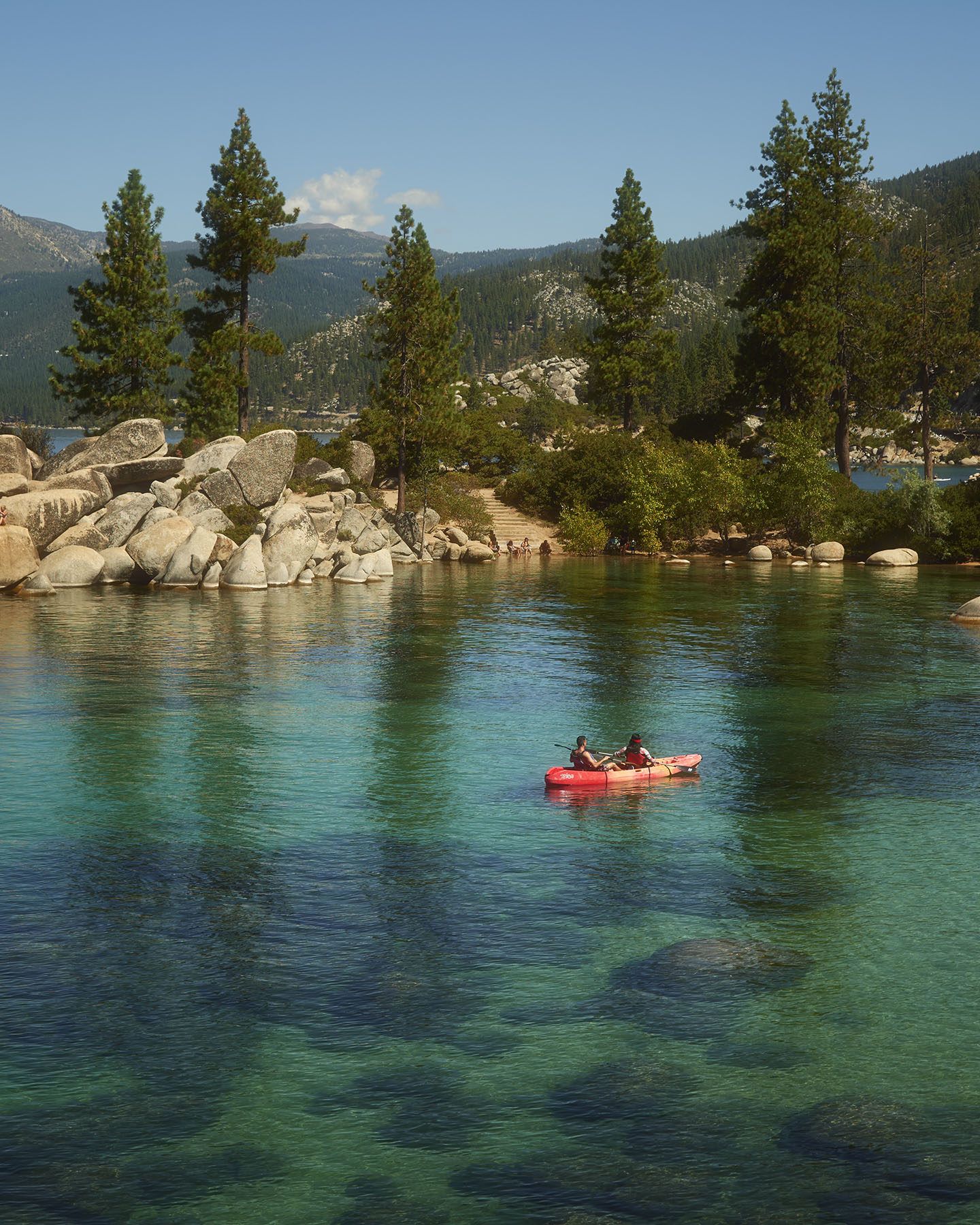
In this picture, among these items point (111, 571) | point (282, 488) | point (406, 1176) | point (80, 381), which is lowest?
point (406, 1176)

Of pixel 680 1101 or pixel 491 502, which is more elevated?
pixel 491 502

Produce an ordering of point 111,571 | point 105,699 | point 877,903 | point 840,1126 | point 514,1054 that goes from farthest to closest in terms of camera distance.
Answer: point 111,571 → point 105,699 → point 877,903 → point 514,1054 → point 840,1126

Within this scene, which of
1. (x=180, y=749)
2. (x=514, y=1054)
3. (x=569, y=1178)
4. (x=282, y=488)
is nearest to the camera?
(x=569, y=1178)

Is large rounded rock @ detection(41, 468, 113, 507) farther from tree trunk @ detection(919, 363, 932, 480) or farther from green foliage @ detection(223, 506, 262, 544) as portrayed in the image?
tree trunk @ detection(919, 363, 932, 480)

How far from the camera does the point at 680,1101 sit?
1252 centimetres

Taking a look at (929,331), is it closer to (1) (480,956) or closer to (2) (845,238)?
(2) (845,238)

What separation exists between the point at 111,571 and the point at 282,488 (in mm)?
13258

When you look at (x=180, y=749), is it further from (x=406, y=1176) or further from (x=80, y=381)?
(x=80, y=381)

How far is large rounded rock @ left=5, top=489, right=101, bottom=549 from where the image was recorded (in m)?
59.6

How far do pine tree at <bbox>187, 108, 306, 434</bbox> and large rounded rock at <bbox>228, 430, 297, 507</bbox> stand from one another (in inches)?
386

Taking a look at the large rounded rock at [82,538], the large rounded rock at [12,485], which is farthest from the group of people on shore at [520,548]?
the large rounded rock at [12,485]

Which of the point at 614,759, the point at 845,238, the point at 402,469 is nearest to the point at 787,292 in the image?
the point at 845,238

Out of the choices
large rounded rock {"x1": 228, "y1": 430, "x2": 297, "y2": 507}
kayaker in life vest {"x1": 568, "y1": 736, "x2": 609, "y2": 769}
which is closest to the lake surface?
kayaker in life vest {"x1": 568, "y1": 736, "x2": 609, "y2": 769}

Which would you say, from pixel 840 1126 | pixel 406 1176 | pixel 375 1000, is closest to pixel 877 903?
pixel 840 1126
